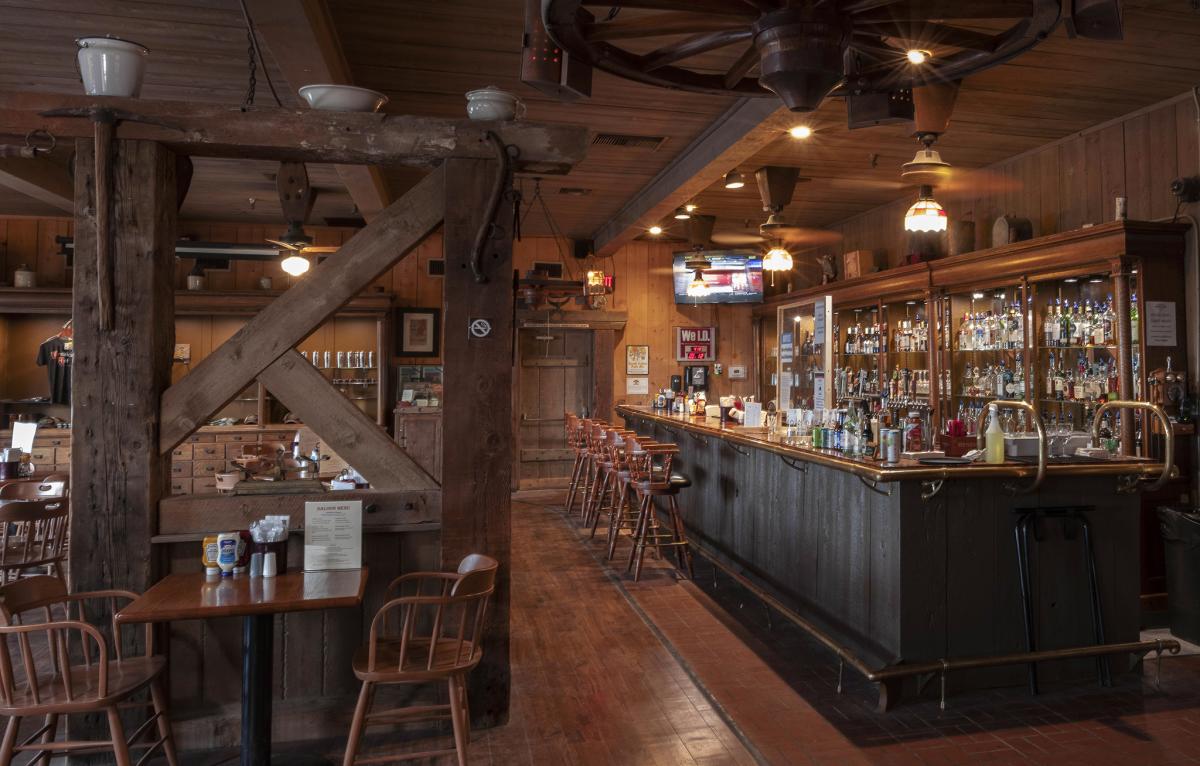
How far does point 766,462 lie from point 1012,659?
1982 millimetres

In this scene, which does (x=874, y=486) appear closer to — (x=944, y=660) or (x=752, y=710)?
(x=944, y=660)

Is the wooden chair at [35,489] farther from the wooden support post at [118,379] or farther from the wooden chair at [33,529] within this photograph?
Answer: the wooden support post at [118,379]

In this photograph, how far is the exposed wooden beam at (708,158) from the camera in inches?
189

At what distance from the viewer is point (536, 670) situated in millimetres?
4098

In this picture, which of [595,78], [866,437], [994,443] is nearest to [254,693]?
[866,437]

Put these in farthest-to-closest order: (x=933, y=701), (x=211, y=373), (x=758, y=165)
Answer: (x=758, y=165) < (x=933, y=701) < (x=211, y=373)

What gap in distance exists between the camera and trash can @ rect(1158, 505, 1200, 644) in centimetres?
455

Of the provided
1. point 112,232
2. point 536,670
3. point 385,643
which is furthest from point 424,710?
point 112,232

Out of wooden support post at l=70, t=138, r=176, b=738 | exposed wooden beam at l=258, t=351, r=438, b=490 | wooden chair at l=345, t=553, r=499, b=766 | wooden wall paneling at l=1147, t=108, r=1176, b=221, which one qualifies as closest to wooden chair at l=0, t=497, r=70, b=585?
wooden support post at l=70, t=138, r=176, b=738

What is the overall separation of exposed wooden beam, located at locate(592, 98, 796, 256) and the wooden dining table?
11.3 ft

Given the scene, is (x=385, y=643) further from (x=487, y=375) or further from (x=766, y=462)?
(x=766, y=462)

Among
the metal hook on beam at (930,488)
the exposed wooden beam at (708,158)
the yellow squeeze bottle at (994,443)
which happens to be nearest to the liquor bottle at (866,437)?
the metal hook on beam at (930,488)

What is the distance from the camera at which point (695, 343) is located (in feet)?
33.7

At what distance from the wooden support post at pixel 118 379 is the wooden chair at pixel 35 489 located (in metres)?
2.41
